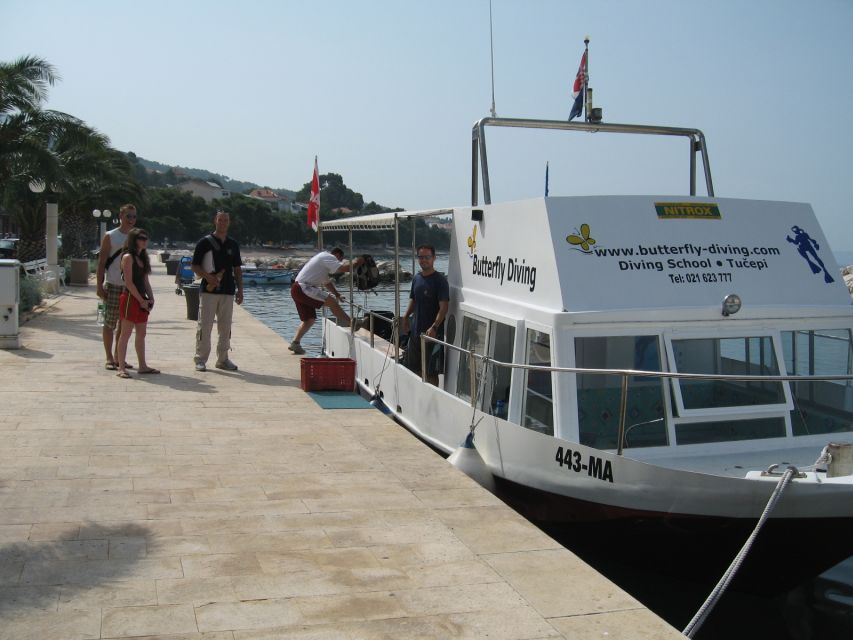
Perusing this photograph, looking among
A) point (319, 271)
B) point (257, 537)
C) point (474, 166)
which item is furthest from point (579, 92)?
point (257, 537)

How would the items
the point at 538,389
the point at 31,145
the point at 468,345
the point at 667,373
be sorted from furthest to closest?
the point at 31,145 → the point at 468,345 → the point at 538,389 → the point at 667,373

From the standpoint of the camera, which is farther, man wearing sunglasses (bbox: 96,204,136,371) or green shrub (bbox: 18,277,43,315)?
green shrub (bbox: 18,277,43,315)

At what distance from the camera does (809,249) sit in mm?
7723

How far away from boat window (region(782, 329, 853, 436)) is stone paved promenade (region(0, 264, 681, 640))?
272 centimetres

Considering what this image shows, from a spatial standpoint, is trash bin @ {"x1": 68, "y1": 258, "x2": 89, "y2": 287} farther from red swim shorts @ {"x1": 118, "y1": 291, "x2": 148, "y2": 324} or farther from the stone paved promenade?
the stone paved promenade

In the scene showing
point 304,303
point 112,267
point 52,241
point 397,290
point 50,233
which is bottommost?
point 304,303

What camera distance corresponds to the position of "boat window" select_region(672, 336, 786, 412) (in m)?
6.91

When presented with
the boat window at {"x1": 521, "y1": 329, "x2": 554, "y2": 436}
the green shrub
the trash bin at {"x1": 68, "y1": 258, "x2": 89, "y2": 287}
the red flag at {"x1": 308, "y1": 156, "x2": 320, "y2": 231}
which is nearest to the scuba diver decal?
the boat window at {"x1": 521, "y1": 329, "x2": 554, "y2": 436}

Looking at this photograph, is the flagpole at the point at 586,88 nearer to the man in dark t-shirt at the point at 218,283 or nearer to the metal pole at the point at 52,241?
the man in dark t-shirt at the point at 218,283

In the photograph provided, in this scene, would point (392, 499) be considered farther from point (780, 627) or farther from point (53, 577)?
point (780, 627)

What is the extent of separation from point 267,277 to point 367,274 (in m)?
43.3

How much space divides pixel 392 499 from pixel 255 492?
3.30 feet

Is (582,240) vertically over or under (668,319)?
over

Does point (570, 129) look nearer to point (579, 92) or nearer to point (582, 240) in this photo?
point (579, 92)
